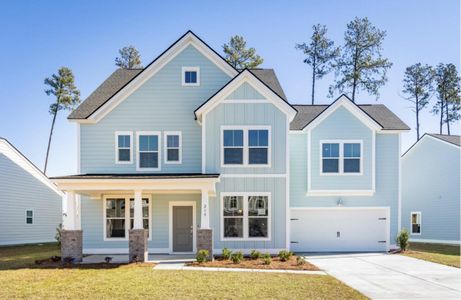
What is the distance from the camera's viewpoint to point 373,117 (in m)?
20.9

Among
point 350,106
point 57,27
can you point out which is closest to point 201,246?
point 350,106

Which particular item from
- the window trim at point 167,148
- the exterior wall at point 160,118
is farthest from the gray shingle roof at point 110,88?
the window trim at point 167,148

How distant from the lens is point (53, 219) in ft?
91.9

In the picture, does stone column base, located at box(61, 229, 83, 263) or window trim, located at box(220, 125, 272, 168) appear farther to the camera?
window trim, located at box(220, 125, 272, 168)

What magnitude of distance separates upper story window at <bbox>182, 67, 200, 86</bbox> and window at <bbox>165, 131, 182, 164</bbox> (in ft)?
7.85

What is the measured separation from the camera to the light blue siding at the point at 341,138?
19188 millimetres

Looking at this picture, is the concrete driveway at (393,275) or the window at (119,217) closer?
the concrete driveway at (393,275)

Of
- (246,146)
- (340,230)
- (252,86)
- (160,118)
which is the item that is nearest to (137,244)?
(246,146)

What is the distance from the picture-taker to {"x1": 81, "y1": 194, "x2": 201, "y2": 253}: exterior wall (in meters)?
18.5

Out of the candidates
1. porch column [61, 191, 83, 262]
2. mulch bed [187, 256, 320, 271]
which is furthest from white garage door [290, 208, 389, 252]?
porch column [61, 191, 83, 262]

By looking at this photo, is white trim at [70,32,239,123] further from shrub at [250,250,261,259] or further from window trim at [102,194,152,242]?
shrub at [250,250,261,259]

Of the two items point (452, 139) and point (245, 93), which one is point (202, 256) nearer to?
point (245, 93)

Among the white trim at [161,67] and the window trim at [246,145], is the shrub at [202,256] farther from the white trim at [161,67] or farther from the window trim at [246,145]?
the white trim at [161,67]

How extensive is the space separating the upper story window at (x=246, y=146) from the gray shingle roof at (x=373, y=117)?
2.72 metres
